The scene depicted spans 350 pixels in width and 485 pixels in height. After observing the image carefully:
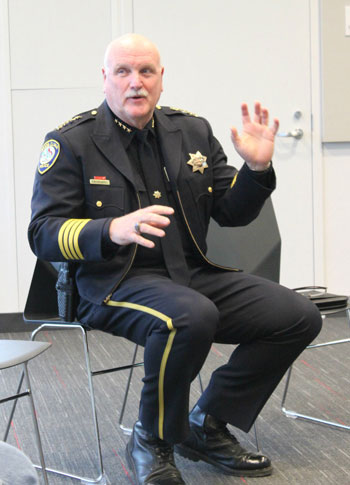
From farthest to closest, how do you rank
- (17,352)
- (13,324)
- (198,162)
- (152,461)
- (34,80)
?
(13,324) → (34,80) → (198,162) → (152,461) → (17,352)

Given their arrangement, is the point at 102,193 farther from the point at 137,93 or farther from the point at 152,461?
the point at 152,461

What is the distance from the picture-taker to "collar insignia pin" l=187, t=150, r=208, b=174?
234cm

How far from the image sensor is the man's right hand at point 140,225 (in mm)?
1817

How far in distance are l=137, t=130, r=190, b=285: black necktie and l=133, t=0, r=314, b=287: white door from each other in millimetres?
2179

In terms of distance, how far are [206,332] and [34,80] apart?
9.21 feet

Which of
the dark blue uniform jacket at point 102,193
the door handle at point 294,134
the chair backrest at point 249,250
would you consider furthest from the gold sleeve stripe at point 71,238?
the door handle at point 294,134

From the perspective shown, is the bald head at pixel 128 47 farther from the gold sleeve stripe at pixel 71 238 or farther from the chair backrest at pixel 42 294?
the chair backrest at pixel 42 294

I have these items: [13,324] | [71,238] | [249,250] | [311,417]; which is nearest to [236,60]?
[249,250]

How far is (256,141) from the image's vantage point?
7.22 feet

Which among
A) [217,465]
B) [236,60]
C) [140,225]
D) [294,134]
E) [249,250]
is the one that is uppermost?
[236,60]

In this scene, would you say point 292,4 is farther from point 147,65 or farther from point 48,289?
point 48,289

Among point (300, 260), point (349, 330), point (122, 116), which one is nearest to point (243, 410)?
point (122, 116)

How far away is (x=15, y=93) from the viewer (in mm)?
4320

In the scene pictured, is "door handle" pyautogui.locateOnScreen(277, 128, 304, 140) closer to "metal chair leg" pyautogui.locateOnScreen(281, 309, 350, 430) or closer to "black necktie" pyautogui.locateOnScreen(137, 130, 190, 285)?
"metal chair leg" pyautogui.locateOnScreen(281, 309, 350, 430)
